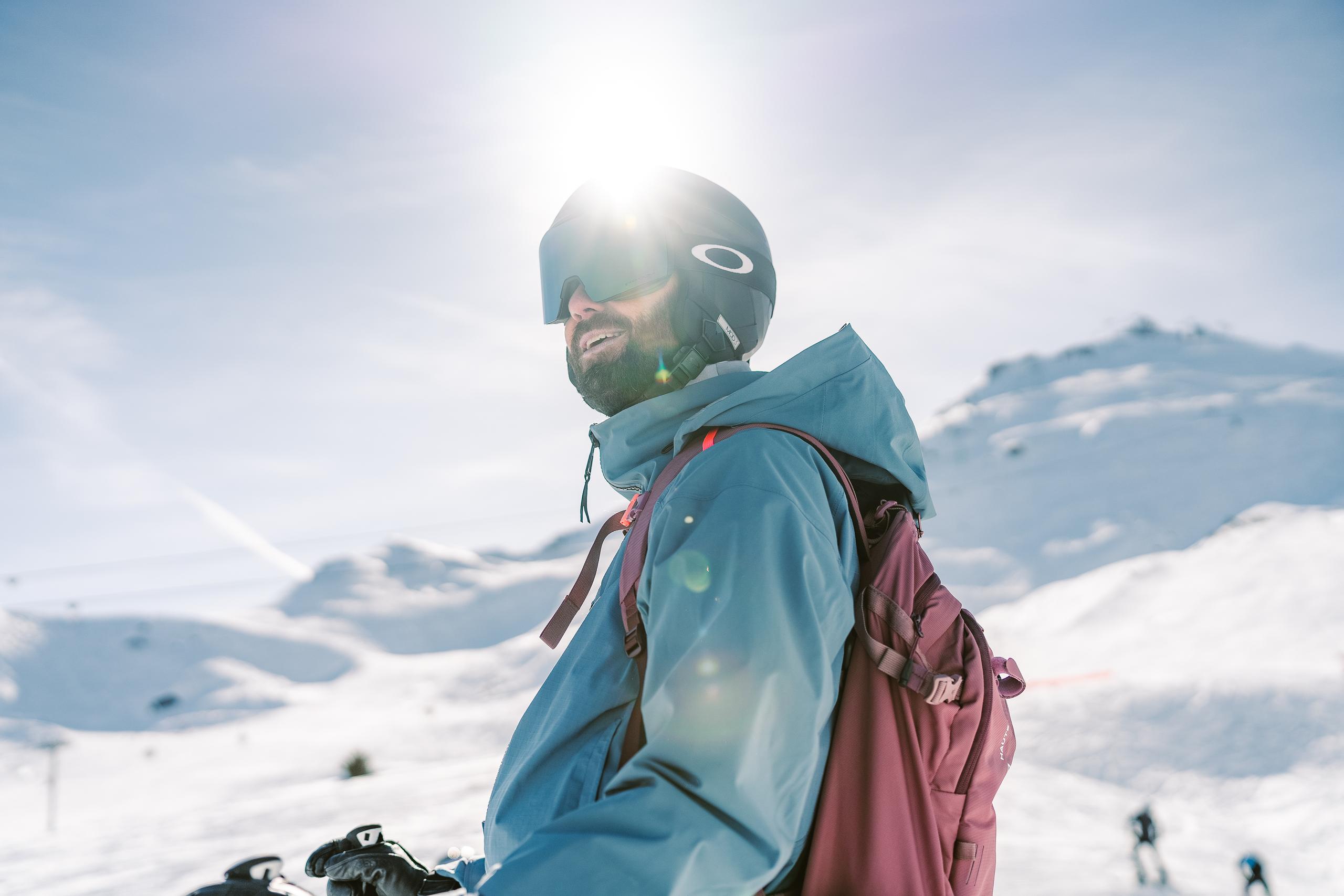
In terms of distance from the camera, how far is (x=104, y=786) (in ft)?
133

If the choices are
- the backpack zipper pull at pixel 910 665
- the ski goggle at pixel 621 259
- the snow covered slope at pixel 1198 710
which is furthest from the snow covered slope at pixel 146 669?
the backpack zipper pull at pixel 910 665

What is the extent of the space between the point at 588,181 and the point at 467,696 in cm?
5209

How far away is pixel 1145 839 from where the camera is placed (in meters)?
11.3

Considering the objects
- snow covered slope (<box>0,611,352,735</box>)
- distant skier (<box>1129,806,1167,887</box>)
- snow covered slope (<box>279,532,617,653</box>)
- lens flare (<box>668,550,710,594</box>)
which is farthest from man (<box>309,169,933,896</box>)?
snow covered slope (<box>279,532,617,653</box>)

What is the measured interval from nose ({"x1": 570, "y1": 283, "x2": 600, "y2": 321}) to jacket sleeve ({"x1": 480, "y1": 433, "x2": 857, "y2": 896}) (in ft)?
3.16

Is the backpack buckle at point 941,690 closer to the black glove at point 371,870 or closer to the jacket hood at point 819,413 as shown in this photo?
the jacket hood at point 819,413

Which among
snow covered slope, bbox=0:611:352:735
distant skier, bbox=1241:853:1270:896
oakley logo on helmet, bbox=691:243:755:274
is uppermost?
oakley logo on helmet, bbox=691:243:755:274

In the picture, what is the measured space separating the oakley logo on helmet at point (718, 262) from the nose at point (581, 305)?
330 mm

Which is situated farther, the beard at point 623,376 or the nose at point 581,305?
the nose at point 581,305

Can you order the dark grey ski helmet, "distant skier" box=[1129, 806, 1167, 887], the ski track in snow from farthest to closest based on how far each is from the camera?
the ski track in snow → "distant skier" box=[1129, 806, 1167, 887] → the dark grey ski helmet

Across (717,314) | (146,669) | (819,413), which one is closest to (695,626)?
(819,413)

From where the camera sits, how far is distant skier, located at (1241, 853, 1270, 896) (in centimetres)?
1054

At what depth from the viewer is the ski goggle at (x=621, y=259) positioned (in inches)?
90.4

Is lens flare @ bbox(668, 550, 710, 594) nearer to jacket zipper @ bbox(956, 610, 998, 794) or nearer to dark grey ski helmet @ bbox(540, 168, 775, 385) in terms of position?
jacket zipper @ bbox(956, 610, 998, 794)
